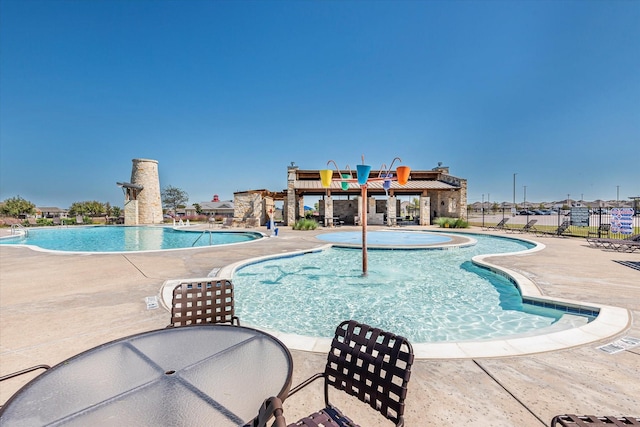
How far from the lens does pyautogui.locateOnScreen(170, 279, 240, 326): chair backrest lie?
2834 mm

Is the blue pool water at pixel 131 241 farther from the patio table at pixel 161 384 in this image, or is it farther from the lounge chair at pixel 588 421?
the lounge chair at pixel 588 421

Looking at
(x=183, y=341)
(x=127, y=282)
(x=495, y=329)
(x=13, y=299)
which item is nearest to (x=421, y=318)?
(x=495, y=329)

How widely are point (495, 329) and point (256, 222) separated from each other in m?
20.7

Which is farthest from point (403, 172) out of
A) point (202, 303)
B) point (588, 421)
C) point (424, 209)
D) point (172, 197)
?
point (172, 197)

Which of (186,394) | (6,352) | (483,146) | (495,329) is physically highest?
(483,146)

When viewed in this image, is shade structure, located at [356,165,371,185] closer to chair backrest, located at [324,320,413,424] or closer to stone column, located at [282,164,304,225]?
chair backrest, located at [324,320,413,424]

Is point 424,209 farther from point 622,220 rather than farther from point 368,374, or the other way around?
point 368,374

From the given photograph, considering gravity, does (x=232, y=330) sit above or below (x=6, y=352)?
above

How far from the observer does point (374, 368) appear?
65.6 inches

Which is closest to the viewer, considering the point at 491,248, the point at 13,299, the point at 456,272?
the point at 13,299

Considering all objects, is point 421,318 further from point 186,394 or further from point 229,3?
point 229,3

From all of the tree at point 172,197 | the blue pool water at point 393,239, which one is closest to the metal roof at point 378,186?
the blue pool water at point 393,239

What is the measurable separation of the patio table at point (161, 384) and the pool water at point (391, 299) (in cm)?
285

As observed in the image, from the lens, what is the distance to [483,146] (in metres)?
46.6
